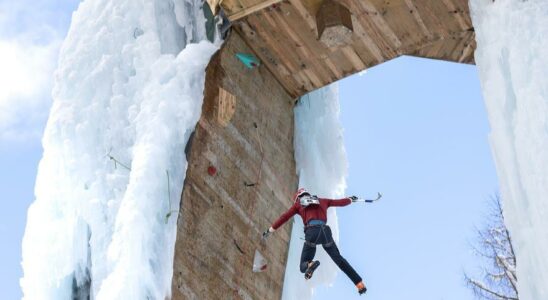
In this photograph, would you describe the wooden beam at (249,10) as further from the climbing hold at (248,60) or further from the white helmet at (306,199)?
the white helmet at (306,199)

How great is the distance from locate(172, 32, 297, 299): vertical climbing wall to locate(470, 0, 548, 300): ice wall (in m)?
2.29

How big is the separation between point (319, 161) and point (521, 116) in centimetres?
341

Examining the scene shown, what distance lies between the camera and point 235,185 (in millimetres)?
8297

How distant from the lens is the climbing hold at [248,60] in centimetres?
878

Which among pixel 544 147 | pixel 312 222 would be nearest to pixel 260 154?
pixel 312 222

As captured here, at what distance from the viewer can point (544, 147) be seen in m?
6.22

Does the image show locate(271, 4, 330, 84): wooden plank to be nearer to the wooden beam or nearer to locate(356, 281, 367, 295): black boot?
the wooden beam

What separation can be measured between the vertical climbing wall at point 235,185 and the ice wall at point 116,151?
0.21m

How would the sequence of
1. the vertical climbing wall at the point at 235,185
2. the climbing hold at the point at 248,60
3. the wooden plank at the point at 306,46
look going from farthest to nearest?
1. the climbing hold at the point at 248,60
2. the wooden plank at the point at 306,46
3. the vertical climbing wall at the point at 235,185

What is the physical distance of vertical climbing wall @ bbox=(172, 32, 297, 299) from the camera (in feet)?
24.9

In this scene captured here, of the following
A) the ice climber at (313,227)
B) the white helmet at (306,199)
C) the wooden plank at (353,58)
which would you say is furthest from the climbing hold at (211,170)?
the wooden plank at (353,58)

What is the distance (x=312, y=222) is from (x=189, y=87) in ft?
5.23

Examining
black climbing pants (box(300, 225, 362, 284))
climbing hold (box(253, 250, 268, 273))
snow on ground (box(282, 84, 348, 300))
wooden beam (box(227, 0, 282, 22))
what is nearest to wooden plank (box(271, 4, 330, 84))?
wooden beam (box(227, 0, 282, 22))

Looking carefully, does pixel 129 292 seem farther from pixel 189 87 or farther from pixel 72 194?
pixel 189 87
